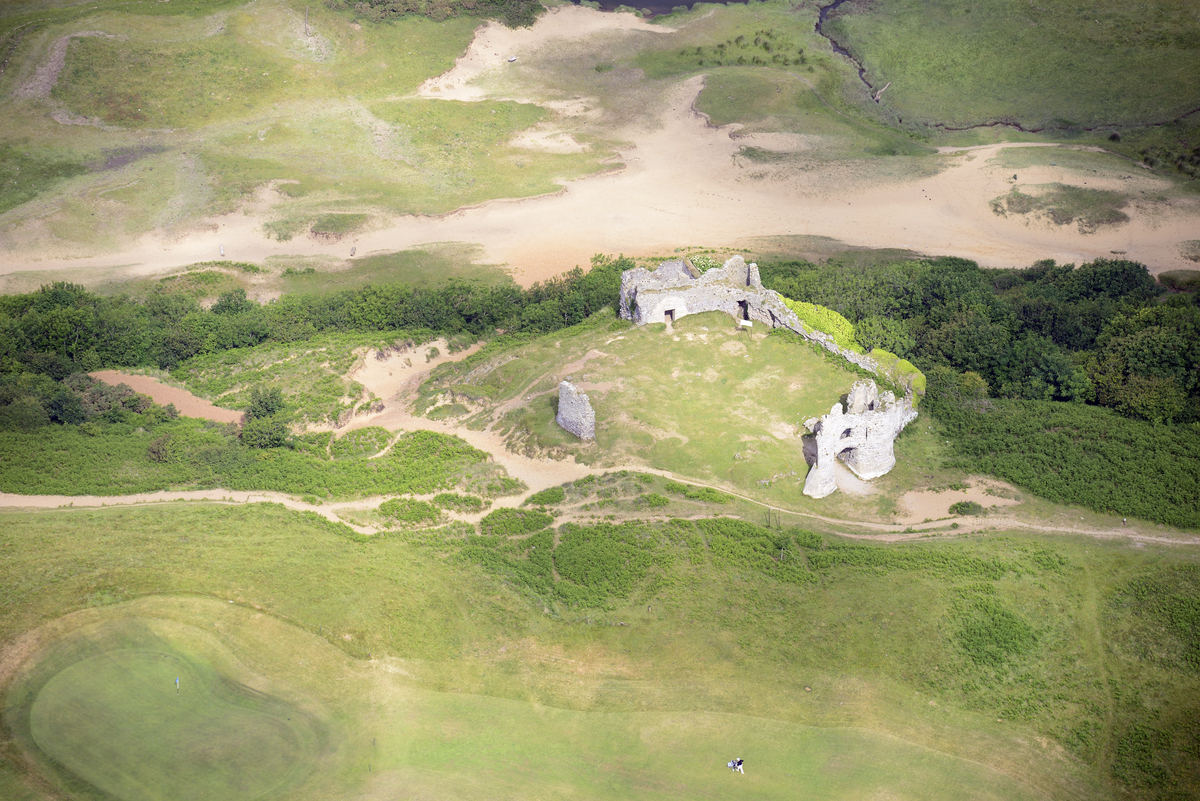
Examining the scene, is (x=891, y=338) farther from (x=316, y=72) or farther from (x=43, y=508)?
(x=316, y=72)

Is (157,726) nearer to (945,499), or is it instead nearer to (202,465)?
(202,465)

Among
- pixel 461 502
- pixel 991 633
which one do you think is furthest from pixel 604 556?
pixel 991 633

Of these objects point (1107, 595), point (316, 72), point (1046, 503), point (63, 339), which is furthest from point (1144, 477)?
point (316, 72)

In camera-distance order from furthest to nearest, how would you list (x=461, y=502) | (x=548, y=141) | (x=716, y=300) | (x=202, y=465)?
1. (x=548, y=141)
2. (x=716, y=300)
3. (x=202, y=465)
4. (x=461, y=502)

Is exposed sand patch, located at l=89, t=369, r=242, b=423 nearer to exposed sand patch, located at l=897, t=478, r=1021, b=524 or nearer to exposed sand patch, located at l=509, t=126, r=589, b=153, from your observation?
exposed sand patch, located at l=897, t=478, r=1021, b=524

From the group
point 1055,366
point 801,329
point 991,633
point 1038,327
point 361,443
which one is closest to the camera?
point 991,633
